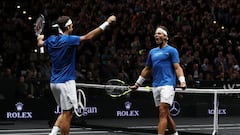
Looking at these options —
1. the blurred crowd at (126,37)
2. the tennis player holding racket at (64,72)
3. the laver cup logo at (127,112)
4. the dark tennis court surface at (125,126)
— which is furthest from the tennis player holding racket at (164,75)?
the laver cup logo at (127,112)

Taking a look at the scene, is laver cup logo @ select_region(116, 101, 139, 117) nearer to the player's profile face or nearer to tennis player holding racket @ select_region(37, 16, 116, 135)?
the player's profile face

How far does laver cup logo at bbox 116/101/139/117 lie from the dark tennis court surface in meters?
0.32

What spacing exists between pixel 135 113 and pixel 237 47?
659 cm

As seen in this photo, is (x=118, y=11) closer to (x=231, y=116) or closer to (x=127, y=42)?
(x=127, y=42)

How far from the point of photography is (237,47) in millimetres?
24672

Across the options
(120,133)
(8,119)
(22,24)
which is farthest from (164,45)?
(22,24)

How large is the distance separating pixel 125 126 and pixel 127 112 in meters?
3.05

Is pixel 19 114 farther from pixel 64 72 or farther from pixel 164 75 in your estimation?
pixel 64 72

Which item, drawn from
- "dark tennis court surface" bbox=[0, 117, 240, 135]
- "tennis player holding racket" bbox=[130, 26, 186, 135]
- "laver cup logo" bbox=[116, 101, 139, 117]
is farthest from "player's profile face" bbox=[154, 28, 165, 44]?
"laver cup logo" bbox=[116, 101, 139, 117]

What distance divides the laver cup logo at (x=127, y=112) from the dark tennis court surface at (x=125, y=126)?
32cm

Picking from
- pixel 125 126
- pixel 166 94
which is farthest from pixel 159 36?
pixel 125 126

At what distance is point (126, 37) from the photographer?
2408 cm

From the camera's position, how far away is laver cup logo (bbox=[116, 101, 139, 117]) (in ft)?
65.5

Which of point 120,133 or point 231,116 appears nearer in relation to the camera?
point 120,133
